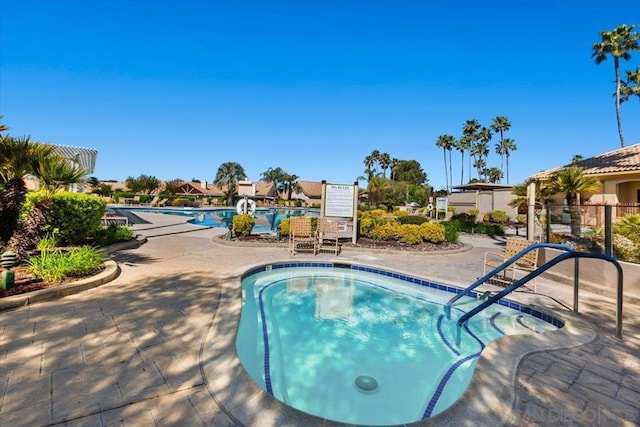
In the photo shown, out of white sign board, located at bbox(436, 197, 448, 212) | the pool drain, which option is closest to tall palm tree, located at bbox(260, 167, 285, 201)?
white sign board, located at bbox(436, 197, 448, 212)

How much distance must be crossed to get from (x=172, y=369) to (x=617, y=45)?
34468 mm

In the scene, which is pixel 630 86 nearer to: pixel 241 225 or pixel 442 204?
pixel 442 204

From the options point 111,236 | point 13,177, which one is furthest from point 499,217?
point 13,177

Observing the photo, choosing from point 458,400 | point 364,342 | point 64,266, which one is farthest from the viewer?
point 64,266

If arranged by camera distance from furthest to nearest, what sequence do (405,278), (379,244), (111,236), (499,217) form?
(499,217) < (379,244) < (111,236) < (405,278)

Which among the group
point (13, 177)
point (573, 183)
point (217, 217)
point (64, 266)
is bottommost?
point (64, 266)

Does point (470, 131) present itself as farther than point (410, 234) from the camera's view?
Yes

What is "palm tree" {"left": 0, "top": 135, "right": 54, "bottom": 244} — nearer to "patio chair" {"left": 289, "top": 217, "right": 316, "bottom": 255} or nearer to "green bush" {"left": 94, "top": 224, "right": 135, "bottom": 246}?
"green bush" {"left": 94, "top": 224, "right": 135, "bottom": 246}

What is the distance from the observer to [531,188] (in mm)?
8789

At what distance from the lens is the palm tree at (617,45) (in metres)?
22.8

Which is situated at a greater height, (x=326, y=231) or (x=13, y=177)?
(x=13, y=177)

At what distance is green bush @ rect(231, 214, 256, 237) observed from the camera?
1162 cm

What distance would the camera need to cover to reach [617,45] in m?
23.1

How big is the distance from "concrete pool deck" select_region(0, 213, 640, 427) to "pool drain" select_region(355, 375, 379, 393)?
1.19m
